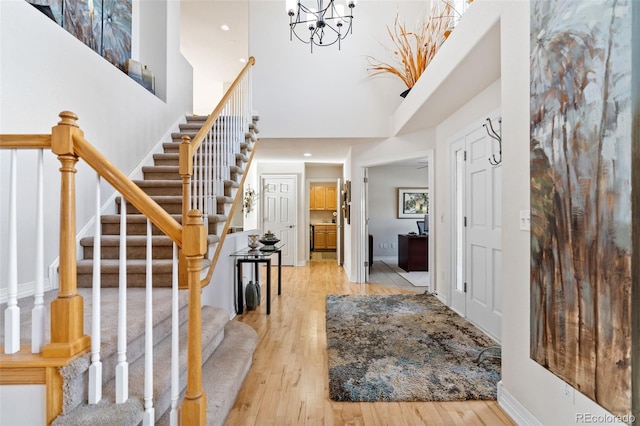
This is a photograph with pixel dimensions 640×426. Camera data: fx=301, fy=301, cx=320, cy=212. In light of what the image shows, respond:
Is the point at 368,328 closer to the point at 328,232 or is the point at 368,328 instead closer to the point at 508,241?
the point at 508,241

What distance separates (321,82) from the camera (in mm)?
4699

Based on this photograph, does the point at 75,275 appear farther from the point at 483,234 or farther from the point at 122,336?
the point at 483,234

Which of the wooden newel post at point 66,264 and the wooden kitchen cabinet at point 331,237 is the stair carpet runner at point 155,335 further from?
the wooden kitchen cabinet at point 331,237

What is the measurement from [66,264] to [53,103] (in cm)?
190

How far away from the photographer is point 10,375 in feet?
3.66

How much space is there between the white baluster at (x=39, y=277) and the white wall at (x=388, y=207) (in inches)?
294

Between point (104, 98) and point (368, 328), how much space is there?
3.46 metres

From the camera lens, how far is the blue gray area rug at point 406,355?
6.56ft

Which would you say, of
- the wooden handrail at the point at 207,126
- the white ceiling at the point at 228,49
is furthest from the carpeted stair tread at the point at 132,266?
the white ceiling at the point at 228,49

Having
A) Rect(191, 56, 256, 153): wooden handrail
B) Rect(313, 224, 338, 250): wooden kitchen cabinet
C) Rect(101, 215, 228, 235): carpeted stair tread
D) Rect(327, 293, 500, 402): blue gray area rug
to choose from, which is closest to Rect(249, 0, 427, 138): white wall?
Rect(191, 56, 256, 153): wooden handrail

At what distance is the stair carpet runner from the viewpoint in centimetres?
119

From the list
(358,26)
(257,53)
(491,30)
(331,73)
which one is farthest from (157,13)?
(491,30)

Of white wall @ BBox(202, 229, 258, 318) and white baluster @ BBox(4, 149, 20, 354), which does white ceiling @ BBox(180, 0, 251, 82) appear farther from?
white baluster @ BBox(4, 149, 20, 354)

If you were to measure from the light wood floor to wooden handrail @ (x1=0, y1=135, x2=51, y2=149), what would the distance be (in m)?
1.66
